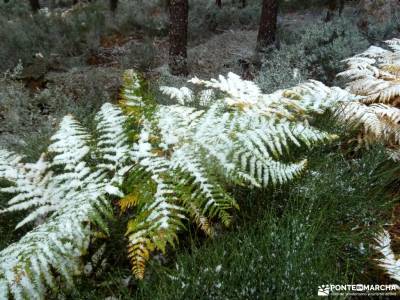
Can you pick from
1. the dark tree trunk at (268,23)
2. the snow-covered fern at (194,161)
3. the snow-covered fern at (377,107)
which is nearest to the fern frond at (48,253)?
the snow-covered fern at (194,161)

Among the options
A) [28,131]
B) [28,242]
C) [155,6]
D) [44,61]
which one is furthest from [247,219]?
[155,6]

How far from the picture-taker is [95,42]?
9.33 m

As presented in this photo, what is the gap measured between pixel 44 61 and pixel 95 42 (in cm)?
180

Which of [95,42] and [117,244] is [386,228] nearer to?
[117,244]

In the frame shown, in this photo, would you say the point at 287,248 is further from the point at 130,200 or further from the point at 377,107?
the point at 377,107

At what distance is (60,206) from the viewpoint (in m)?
1.88

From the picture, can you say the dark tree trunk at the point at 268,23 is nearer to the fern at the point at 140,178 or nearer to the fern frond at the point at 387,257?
the fern at the point at 140,178

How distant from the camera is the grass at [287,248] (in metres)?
1.43

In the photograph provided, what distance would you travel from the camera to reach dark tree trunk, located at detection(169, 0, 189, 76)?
22.7 ft

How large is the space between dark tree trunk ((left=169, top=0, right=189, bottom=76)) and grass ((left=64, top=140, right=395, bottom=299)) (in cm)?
540

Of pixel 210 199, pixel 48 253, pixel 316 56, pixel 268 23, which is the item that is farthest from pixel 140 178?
pixel 268 23

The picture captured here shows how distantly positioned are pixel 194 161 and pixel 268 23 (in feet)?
23.1

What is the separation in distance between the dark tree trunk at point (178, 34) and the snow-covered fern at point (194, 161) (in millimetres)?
4837

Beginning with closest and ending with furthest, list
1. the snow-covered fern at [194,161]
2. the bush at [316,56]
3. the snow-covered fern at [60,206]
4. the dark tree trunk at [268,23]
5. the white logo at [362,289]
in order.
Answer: the white logo at [362,289] → the snow-covered fern at [60,206] → the snow-covered fern at [194,161] → the bush at [316,56] → the dark tree trunk at [268,23]
